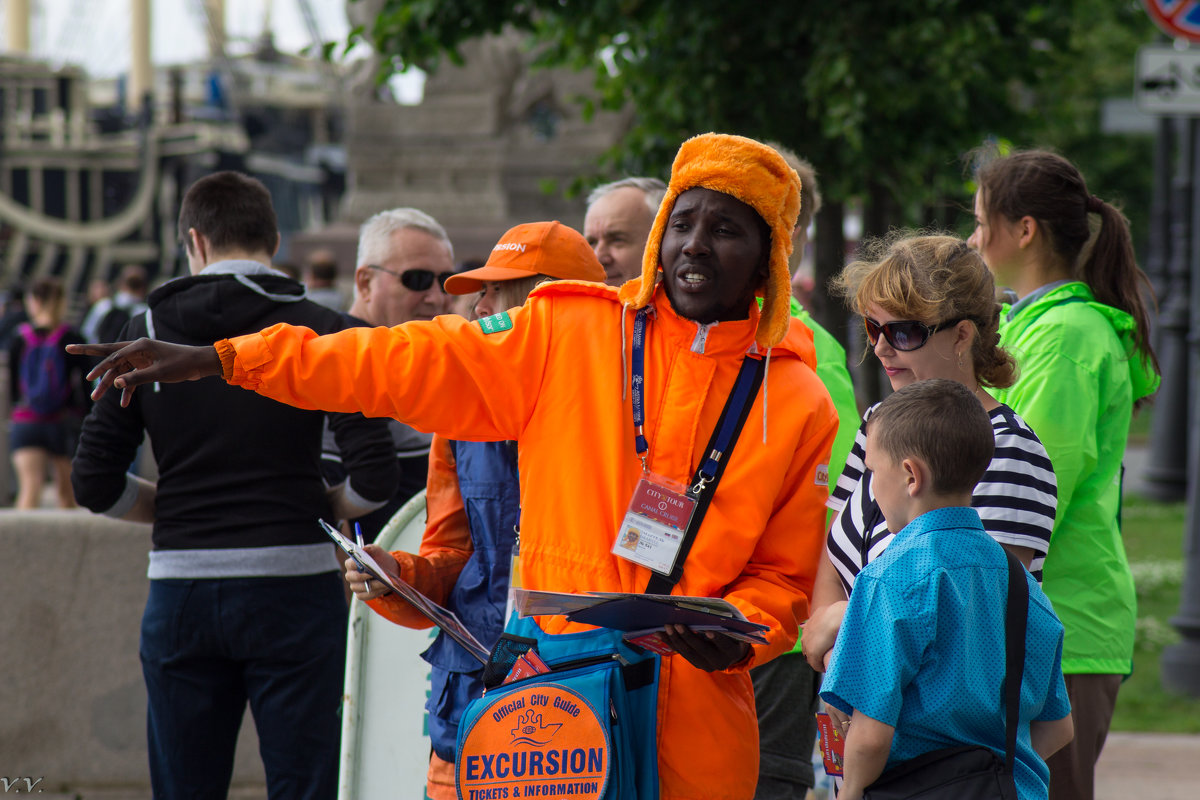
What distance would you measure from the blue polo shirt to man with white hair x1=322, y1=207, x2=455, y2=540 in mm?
2611

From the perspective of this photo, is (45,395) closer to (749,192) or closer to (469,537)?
(469,537)

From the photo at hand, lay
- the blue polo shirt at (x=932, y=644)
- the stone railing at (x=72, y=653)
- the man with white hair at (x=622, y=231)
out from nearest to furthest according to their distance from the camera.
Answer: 1. the blue polo shirt at (x=932, y=644)
2. the man with white hair at (x=622, y=231)
3. the stone railing at (x=72, y=653)

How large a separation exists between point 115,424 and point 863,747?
2383 millimetres

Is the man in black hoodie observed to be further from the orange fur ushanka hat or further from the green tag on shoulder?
the orange fur ushanka hat

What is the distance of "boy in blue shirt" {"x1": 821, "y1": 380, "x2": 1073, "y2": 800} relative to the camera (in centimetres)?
229

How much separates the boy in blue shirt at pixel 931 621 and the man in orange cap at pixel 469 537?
998 millimetres

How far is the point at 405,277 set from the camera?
15.9ft

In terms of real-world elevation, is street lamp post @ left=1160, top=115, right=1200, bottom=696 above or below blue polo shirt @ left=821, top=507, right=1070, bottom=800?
below

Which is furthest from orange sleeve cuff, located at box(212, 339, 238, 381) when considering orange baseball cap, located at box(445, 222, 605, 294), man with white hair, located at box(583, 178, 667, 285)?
man with white hair, located at box(583, 178, 667, 285)

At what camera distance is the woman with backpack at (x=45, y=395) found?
11250mm

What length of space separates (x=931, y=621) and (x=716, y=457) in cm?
55

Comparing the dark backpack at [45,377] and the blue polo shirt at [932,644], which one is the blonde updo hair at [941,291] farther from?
the dark backpack at [45,377]

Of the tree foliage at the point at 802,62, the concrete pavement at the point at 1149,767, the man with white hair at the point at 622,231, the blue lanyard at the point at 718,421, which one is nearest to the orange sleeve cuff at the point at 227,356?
the blue lanyard at the point at 718,421

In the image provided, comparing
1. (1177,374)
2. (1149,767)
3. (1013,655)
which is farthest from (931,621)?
(1177,374)
